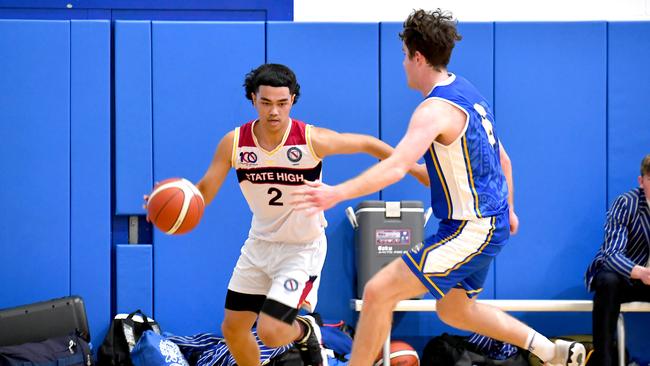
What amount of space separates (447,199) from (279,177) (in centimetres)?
110

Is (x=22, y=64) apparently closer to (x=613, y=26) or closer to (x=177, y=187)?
(x=177, y=187)

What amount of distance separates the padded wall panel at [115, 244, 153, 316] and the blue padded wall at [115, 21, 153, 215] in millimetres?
287

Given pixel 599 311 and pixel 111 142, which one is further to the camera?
pixel 111 142

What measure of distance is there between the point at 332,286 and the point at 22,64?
2.82 metres

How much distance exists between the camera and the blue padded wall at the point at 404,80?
22.2ft

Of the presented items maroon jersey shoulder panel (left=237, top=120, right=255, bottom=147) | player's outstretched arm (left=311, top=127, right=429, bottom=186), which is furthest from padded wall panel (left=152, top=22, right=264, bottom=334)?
player's outstretched arm (left=311, top=127, right=429, bottom=186)

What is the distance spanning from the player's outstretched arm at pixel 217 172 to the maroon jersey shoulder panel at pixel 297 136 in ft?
1.02

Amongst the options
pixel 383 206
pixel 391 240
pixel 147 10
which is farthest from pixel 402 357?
pixel 147 10

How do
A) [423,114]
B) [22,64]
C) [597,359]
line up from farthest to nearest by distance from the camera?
[22,64] → [597,359] → [423,114]

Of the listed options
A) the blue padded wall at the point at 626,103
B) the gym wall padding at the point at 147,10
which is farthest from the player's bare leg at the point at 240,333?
the gym wall padding at the point at 147,10

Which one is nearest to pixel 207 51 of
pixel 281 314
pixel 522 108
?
pixel 522 108

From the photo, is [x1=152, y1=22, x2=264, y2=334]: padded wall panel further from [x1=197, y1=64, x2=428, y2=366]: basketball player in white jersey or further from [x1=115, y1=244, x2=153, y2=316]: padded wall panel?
[x1=197, y1=64, x2=428, y2=366]: basketball player in white jersey

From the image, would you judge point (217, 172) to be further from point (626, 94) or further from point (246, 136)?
point (626, 94)

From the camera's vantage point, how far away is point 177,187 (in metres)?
4.45
